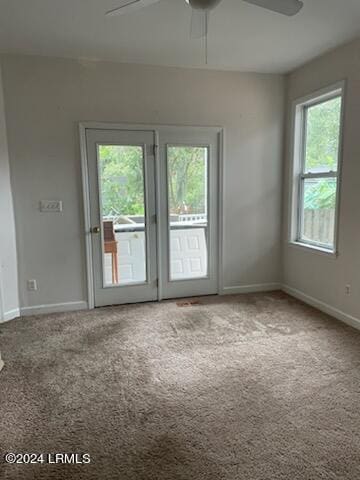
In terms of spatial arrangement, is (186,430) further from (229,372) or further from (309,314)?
(309,314)

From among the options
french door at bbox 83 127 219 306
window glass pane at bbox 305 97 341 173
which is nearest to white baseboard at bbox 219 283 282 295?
french door at bbox 83 127 219 306

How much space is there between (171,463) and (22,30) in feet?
11.2

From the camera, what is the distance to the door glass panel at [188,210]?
4.00 m

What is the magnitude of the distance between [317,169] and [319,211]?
0.48m

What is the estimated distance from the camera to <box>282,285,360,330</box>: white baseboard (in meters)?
3.31

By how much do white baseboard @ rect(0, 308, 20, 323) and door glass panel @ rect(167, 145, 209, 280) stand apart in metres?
1.78

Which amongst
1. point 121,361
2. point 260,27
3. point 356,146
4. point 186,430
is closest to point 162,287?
point 121,361

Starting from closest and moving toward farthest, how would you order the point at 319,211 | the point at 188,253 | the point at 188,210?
the point at 319,211 < the point at 188,210 < the point at 188,253

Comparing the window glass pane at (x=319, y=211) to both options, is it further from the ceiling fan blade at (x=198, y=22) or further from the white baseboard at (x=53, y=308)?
the white baseboard at (x=53, y=308)

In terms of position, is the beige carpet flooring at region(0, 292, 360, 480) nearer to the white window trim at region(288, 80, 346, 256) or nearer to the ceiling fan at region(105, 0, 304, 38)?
the white window trim at region(288, 80, 346, 256)

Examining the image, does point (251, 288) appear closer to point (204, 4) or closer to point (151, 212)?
point (151, 212)

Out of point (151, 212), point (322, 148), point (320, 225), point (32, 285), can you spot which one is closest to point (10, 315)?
point (32, 285)

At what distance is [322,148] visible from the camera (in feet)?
12.3

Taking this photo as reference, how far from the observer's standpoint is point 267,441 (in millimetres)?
1836
